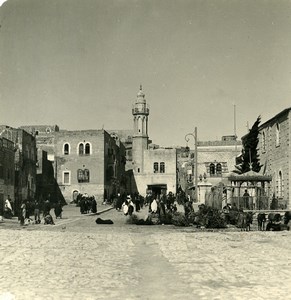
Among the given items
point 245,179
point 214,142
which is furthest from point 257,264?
point 214,142

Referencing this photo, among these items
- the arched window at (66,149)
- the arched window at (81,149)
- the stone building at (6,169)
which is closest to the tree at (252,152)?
the stone building at (6,169)

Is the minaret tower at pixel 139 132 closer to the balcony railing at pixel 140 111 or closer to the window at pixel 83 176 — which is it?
the balcony railing at pixel 140 111

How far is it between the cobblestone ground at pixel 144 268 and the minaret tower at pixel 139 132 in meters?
50.0

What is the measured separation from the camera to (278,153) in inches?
1265

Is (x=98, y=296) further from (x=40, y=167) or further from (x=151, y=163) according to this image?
(x=151, y=163)

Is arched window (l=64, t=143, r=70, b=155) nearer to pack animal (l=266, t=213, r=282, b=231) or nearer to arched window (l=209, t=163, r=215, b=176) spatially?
arched window (l=209, t=163, r=215, b=176)

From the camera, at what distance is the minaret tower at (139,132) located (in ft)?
217

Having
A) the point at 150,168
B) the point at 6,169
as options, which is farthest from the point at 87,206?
the point at 150,168

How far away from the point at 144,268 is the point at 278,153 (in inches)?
940

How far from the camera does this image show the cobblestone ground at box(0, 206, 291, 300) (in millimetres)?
7500

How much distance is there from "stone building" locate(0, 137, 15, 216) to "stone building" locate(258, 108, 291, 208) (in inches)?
726

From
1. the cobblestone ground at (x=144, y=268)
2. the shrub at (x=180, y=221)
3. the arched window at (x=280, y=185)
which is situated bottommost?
the cobblestone ground at (x=144, y=268)

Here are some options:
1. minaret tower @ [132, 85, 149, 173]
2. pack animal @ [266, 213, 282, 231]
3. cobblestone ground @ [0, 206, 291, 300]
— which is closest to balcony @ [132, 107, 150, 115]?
minaret tower @ [132, 85, 149, 173]

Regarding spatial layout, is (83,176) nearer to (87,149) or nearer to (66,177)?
(66,177)
